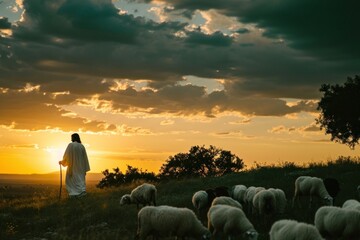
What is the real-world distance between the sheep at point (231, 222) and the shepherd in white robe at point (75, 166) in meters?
12.8

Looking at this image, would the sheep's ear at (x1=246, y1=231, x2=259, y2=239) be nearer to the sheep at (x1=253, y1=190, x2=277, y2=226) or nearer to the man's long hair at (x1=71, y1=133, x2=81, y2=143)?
the sheep at (x1=253, y1=190, x2=277, y2=226)

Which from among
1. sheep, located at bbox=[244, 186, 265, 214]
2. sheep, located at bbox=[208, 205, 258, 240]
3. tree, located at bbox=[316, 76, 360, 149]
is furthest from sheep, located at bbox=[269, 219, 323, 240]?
tree, located at bbox=[316, 76, 360, 149]

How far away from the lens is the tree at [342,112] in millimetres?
49000

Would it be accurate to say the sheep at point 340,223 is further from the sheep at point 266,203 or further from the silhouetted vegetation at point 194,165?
the silhouetted vegetation at point 194,165

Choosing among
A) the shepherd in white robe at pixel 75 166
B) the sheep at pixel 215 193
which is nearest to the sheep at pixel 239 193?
the sheep at pixel 215 193

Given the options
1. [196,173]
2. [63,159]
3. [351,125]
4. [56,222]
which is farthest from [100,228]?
[196,173]

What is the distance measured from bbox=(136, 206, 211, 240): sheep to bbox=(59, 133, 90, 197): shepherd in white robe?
494 inches

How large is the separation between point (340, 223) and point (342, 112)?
122 feet

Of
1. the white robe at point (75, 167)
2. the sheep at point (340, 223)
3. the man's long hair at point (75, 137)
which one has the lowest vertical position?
the sheep at point (340, 223)

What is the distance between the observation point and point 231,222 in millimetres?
14469

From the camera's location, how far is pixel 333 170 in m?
30.8

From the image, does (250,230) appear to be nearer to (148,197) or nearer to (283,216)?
(283,216)

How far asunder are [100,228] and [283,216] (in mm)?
6046

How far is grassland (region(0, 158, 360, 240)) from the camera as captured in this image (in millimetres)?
17266
